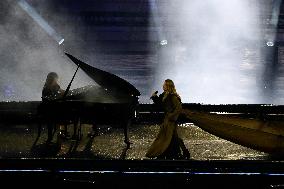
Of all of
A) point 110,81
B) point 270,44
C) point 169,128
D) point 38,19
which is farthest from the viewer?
point 270,44

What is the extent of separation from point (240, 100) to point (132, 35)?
26.6 ft

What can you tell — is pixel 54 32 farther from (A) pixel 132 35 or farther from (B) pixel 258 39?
(B) pixel 258 39

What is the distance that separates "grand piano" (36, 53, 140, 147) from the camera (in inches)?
292

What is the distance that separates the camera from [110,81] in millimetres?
7539

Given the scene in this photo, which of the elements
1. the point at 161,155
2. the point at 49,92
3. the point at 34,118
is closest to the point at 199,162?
the point at 161,155

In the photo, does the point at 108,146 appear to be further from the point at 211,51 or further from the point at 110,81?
the point at 211,51

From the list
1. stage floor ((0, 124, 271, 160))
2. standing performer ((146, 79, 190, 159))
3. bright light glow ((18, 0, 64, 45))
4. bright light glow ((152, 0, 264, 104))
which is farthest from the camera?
bright light glow ((152, 0, 264, 104))

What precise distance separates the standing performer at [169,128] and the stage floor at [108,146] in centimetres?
41

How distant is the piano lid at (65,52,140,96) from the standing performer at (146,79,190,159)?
0.98 metres

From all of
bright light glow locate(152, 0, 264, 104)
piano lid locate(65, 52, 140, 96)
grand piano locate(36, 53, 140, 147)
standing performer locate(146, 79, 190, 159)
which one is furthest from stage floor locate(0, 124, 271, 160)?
bright light glow locate(152, 0, 264, 104)

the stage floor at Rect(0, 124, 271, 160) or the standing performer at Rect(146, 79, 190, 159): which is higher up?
the standing performer at Rect(146, 79, 190, 159)

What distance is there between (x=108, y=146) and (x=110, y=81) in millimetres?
1545

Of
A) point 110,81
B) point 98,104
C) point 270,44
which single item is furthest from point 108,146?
point 270,44

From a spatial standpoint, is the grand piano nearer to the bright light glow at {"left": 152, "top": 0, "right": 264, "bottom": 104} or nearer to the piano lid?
the piano lid
